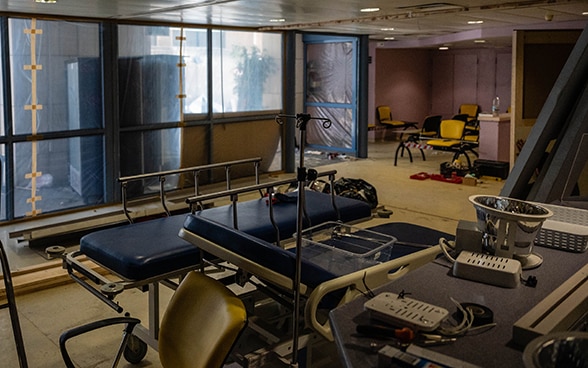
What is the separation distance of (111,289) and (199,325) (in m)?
0.92

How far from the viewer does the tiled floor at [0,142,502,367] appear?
359 centimetres

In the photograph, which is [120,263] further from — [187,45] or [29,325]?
[187,45]

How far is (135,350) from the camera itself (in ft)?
11.5

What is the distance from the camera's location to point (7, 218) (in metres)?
5.92

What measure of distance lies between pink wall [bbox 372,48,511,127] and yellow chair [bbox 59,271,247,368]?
1123 centimetres

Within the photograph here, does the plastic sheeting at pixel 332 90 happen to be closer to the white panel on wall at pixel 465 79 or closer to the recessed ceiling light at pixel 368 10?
the recessed ceiling light at pixel 368 10

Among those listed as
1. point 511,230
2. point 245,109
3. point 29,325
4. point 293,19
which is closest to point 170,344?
point 511,230

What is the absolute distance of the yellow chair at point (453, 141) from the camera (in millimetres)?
9181

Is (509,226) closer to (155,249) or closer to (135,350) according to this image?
(155,249)

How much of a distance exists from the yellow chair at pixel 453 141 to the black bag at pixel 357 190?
287 cm

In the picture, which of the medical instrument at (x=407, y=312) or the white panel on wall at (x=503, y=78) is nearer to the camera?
the medical instrument at (x=407, y=312)

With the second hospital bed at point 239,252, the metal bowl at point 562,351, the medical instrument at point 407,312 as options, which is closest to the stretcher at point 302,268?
the second hospital bed at point 239,252

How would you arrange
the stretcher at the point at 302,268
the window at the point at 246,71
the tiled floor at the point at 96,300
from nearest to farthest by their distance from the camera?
the stretcher at the point at 302,268 < the tiled floor at the point at 96,300 < the window at the point at 246,71

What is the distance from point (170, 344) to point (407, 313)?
0.97 metres
